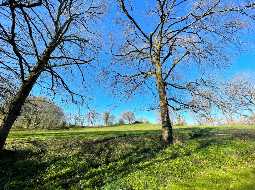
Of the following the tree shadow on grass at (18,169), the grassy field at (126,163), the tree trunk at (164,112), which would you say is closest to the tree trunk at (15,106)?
the tree shadow on grass at (18,169)

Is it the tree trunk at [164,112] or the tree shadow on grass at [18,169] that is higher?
the tree trunk at [164,112]

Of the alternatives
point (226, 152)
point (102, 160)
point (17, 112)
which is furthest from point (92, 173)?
point (226, 152)

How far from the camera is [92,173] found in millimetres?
19062

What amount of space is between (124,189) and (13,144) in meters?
→ 9.67

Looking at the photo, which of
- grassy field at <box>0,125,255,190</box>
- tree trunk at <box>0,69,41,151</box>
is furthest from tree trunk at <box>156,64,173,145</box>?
tree trunk at <box>0,69,41,151</box>

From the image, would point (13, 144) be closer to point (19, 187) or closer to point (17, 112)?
point (17, 112)

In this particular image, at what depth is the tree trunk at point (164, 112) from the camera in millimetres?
25723

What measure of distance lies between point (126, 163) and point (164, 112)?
6.73 m

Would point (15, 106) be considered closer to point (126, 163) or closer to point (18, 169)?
point (18, 169)

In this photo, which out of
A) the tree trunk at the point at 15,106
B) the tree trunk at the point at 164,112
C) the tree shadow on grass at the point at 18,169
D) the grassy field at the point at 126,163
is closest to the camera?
the grassy field at the point at 126,163

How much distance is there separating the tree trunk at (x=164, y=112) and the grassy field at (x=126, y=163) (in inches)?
30.8

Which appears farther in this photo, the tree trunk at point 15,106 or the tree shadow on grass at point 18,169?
the tree trunk at point 15,106

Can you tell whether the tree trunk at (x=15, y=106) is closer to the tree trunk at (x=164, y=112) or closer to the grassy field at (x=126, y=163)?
the grassy field at (x=126, y=163)

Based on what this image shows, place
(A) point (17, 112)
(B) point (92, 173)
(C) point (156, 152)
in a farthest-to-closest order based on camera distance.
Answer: (C) point (156, 152) < (A) point (17, 112) < (B) point (92, 173)
